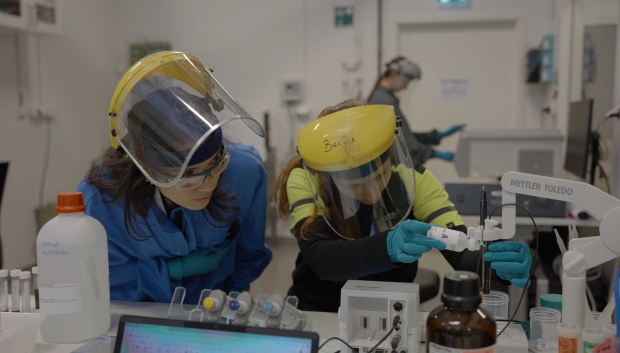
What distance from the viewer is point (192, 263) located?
1330 millimetres

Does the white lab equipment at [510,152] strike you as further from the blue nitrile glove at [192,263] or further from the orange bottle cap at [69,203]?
the orange bottle cap at [69,203]

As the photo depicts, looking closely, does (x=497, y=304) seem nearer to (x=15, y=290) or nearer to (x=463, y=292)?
(x=463, y=292)

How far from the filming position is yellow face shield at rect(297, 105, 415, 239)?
3.20ft

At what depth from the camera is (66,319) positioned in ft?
3.29

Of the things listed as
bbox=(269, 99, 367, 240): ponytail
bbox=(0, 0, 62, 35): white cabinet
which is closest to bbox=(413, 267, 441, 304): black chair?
bbox=(269, 99, 367, 240): ponytail

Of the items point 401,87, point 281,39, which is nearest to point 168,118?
point 401,87

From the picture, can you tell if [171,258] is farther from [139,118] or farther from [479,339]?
[479,339]

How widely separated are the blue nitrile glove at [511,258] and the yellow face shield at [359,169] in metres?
0.23

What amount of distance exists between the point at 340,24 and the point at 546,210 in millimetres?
2644

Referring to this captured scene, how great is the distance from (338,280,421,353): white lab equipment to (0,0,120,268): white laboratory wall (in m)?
2.69

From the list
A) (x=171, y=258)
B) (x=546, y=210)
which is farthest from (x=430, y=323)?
(x=546, y=210)

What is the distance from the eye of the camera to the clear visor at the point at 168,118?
903 mm

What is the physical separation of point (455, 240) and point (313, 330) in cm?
31

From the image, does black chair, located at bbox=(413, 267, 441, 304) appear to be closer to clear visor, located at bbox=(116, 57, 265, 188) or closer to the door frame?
clear visor, located at bbox=(116, 57, 265, 188)
